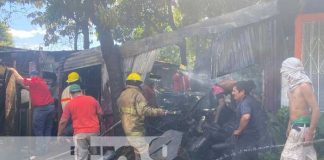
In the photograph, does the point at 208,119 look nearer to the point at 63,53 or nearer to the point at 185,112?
the point at 185,112

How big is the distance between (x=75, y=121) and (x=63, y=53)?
7.20m

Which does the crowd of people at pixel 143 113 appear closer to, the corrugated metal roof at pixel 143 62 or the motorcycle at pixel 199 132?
the motorcycle at pixel 199 132

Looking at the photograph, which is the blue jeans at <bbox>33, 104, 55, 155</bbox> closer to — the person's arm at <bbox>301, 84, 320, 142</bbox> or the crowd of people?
the crowd of people

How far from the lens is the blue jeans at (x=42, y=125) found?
26.8ft

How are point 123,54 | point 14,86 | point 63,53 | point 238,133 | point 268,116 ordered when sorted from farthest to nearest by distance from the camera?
point 63,53
point 123,54
point 14,86
point 268,116
point 238,133

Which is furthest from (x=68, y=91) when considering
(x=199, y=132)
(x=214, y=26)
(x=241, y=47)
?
(x=241, y=47)

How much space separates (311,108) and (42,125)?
221 inches

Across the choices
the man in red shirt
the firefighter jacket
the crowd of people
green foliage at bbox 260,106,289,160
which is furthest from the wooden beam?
the man in red shirt

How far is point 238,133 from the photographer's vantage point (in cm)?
613

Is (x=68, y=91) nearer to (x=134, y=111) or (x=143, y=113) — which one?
(x=134, y=111)

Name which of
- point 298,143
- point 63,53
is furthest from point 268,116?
point 63,53

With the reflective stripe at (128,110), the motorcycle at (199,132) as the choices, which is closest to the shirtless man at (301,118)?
the motorcycle at (199,132)

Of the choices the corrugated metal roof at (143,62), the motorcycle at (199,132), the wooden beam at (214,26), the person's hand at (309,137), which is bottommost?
the motorcycle at (199,132)

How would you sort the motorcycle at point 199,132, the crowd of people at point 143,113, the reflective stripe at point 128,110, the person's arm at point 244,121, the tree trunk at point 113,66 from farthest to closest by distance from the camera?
the tree trunk at point 113,66 → the motorcycle at point 199,132 → the reflective stripe at point 128,110 → the person's arm at point 244,121 → the crowd of people at point 143,113
